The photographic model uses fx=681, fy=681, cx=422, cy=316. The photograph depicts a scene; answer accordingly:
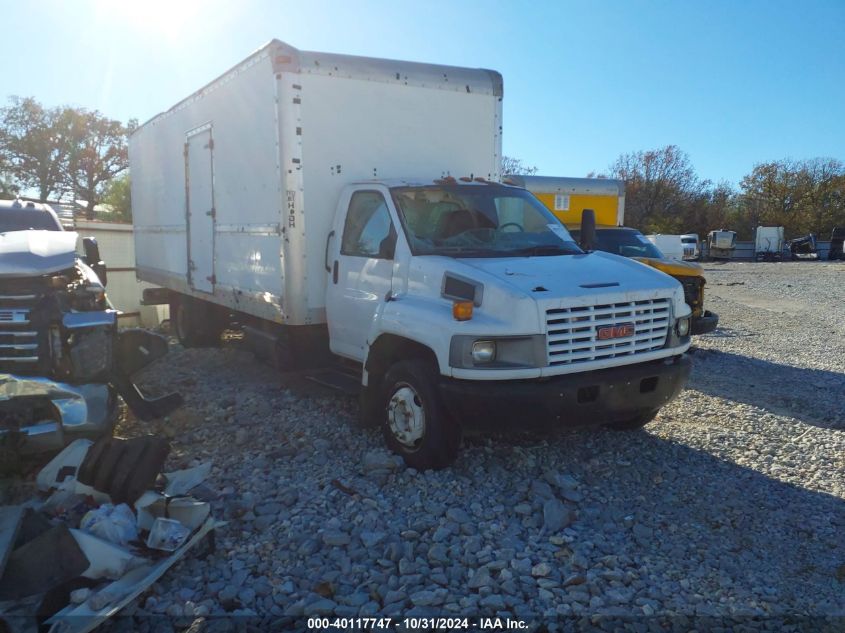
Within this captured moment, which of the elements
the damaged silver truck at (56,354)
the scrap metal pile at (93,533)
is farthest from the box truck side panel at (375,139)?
the scrap metal pile at (93,533)

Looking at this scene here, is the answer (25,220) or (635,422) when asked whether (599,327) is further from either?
(25,220)

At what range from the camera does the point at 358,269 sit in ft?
19.3

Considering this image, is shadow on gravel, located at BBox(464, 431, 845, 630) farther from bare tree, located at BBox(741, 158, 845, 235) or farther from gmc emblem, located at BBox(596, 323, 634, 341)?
bare tree, located at BBox(741, 158, 845, 235)

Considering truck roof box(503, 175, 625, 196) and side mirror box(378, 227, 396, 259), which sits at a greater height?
truck roof box(503, 175, 625, 196)

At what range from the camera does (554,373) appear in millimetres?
4531

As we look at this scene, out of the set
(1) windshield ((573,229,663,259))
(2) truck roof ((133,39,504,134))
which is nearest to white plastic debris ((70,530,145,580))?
(2) truck roof ((133,39,504,134))

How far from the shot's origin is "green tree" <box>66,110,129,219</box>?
1344 inches

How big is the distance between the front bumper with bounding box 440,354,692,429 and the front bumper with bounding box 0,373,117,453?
259 cm

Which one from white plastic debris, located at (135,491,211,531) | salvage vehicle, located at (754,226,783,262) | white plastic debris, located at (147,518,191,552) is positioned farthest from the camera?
salvage vehicle, located at (754,226,783,262)

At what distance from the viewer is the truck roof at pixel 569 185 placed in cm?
1338

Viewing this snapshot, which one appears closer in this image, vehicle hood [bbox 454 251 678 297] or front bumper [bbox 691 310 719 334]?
vehicle hood [bbox 454 251 678 297]

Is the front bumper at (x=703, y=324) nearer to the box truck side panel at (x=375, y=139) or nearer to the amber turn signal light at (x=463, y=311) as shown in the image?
the box truck side panel at (x=375, y=139)

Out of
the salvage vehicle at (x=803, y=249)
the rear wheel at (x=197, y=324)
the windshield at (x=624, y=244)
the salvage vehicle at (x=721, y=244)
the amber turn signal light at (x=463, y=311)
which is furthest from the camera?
the salvage vehicle at (x=803, y=249)

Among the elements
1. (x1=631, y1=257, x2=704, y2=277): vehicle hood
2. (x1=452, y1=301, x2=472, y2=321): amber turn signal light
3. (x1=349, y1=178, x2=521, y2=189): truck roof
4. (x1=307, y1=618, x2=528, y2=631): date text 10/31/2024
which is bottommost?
(x1=307, y1=618, x2=528, y2=631): date text 10/31/2024
